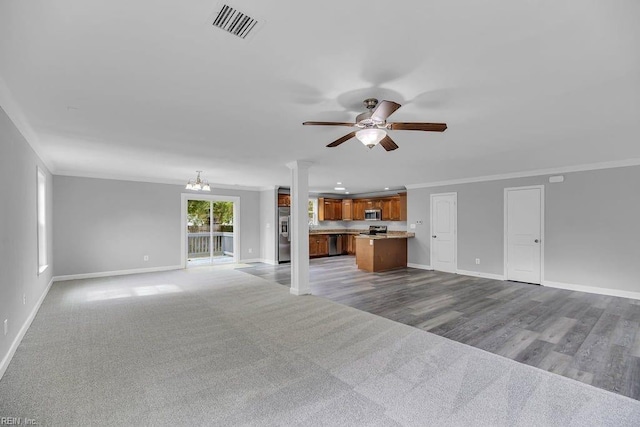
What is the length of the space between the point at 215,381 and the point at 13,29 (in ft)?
8.76

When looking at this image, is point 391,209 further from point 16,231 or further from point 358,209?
point 16,231

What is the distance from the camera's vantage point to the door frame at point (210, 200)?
308 inches

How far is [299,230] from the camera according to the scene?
5215 millimetres

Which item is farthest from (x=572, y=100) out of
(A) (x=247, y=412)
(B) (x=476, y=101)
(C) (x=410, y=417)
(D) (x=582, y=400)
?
(A) (x=247, y=412)

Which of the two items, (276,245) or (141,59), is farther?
(276,245)

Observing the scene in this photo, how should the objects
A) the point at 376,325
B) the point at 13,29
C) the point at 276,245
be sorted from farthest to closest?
the point at 276,245, the point at 376,325, the point at 13,29

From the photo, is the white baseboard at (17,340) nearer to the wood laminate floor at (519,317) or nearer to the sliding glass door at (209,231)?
the wood laminate floor at (519,317)

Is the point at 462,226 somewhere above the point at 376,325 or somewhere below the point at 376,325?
above

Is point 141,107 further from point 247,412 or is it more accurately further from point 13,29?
point 247,412

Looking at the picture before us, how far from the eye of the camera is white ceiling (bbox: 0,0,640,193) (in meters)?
1.52

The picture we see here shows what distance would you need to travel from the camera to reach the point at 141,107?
272 cm

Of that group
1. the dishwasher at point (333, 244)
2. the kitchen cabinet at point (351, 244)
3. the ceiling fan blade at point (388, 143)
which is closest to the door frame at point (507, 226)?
the ceiling fan blade at point (388, 143)

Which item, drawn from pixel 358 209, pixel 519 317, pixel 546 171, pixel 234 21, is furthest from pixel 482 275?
pixel 234 21

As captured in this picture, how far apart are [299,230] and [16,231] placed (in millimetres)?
3532
